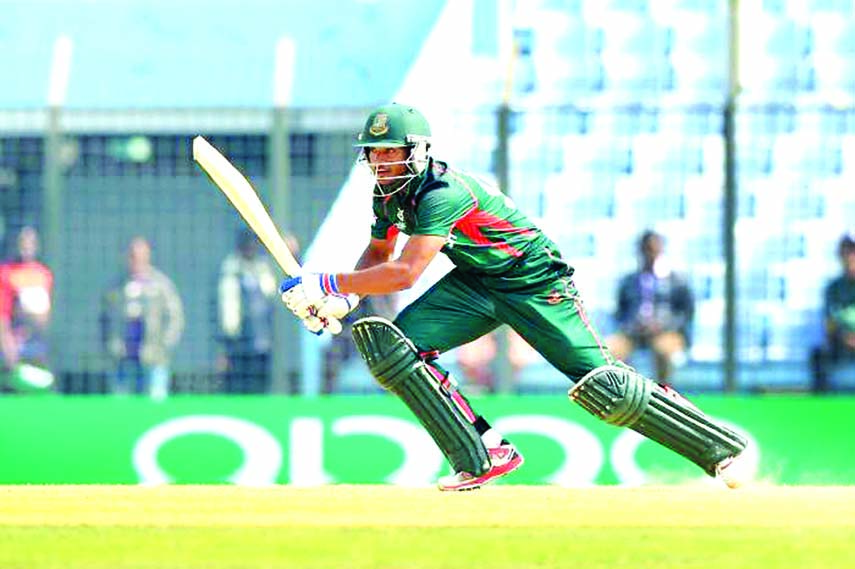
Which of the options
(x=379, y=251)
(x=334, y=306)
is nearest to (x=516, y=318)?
(x=379, y=251)

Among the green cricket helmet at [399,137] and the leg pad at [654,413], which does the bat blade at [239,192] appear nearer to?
the green cricket helmet at [399,137]

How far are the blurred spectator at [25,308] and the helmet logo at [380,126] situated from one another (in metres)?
4.84

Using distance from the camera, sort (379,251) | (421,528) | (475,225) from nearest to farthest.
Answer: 1. (421,528)
2. (475,225)
3. (379,251)

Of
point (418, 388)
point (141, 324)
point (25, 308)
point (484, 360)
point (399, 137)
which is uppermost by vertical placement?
point (399, 137)

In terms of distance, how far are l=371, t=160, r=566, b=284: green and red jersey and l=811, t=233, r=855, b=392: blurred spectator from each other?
4.40 meters

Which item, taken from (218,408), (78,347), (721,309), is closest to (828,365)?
(721,309)

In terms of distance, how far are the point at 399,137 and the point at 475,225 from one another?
487 millimetres

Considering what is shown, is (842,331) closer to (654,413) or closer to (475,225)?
(654,413)

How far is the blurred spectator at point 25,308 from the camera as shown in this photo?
12.7 metres

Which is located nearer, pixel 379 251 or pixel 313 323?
pixel 313 323

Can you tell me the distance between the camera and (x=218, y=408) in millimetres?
12328

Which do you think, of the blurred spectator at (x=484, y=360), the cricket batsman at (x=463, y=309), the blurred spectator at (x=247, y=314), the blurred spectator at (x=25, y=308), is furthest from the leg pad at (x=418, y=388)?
the blurred spectator at (x=25, y=308)

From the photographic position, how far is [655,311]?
41.5ft

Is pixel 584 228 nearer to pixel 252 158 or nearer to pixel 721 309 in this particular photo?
pixel 721 309
